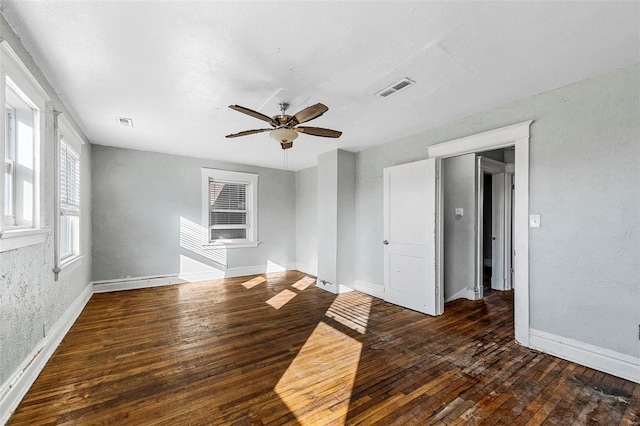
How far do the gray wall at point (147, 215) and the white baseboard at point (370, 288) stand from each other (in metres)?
2.56

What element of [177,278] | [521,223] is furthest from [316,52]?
[177,278]

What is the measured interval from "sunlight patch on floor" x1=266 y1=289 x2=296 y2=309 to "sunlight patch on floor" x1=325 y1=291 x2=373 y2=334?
72 centimetres

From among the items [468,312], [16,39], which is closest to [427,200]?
[468,312]

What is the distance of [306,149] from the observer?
4.79 m

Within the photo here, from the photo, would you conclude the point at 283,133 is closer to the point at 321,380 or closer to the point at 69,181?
the point at 321,380

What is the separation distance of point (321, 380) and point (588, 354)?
7.51ft

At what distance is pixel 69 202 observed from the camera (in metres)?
3.42

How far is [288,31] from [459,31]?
111cm

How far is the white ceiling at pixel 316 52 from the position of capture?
164cm

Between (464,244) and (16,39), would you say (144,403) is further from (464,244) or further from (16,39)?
(464,244)

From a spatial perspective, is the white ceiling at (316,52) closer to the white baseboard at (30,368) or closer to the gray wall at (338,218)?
the gray wall at (338,218)

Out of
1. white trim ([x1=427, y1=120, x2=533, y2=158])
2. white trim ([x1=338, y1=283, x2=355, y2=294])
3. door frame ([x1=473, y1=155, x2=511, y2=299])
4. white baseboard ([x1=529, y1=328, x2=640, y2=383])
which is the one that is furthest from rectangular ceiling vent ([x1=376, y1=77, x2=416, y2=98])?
white trim ([x1=338, y1=283, x2=355, y2=294])

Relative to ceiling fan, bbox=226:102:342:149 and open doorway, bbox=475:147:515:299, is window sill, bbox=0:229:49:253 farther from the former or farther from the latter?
open doorway, bbox=475:147:515:299

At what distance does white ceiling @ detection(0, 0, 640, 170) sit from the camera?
5.37ft
